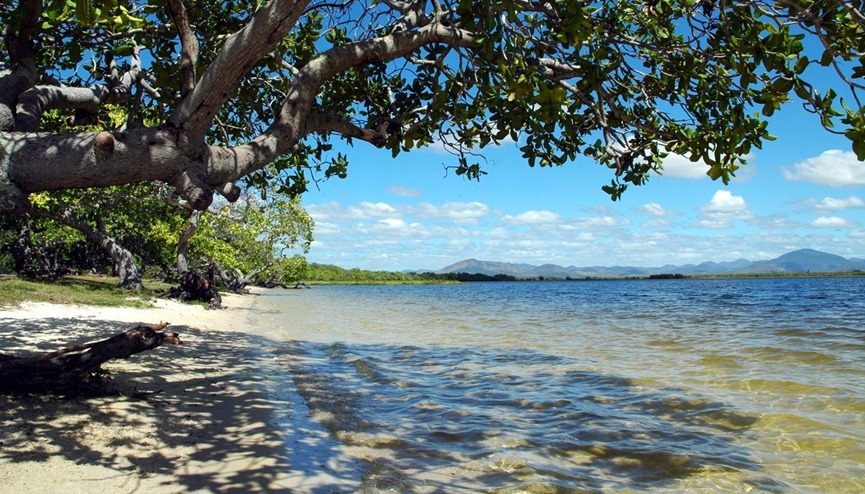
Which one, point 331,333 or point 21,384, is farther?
point 331,333

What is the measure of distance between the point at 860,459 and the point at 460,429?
421cm

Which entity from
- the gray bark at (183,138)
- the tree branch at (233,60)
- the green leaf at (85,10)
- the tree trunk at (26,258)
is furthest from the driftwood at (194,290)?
the green leaf at (85,10)

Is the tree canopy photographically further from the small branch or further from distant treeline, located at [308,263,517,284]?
distant treeline, located at [308,263,517,284]

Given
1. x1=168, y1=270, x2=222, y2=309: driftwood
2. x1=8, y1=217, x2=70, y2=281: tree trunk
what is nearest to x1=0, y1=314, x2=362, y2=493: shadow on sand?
x1=168, y1=270, x2=222, y2=309: driftwood

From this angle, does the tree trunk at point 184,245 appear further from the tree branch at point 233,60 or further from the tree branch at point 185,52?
the tree branch at point 233,60

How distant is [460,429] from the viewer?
6855mm

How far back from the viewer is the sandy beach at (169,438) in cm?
426

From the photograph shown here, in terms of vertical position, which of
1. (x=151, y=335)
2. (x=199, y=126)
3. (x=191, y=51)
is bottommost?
(x=151, y=335)

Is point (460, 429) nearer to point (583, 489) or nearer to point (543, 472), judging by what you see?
point (543, 472)

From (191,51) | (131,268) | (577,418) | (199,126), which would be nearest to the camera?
(199,126)

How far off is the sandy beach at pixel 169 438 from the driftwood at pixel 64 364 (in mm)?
150

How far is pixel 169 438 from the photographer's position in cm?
523

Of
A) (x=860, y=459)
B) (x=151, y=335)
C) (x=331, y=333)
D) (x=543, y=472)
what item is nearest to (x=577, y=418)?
(x=543, y=472)

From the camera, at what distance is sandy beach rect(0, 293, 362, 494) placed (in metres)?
4.26
